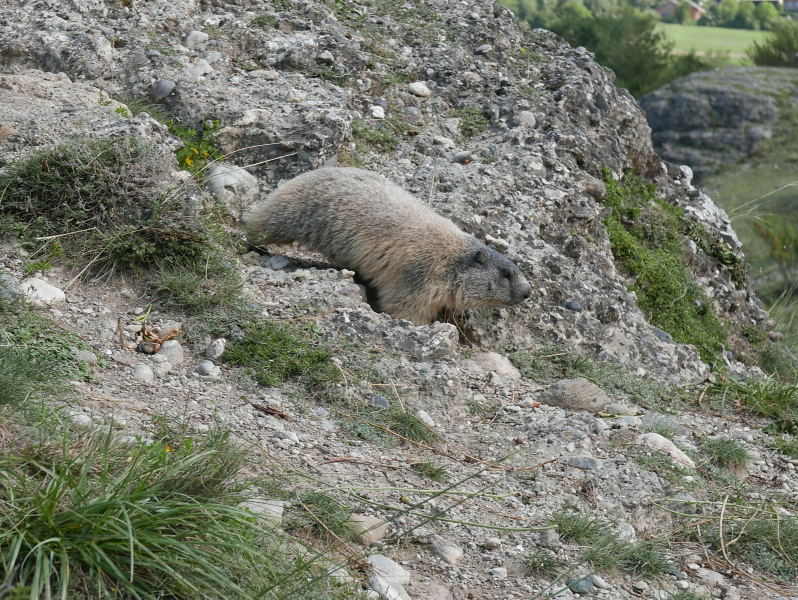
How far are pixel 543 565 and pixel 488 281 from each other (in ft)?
10.3

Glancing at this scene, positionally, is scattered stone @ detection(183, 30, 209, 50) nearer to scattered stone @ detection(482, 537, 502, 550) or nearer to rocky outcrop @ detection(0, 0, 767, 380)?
rocky outcrop @ detection(0, 0, 767, 380)

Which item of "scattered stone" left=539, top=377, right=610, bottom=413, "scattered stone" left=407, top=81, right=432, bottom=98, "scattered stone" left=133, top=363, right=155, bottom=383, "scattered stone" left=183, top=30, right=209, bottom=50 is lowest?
"scattered stone" left=539, top=377, right=610, bottom=413

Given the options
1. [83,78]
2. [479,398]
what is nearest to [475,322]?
[479,398]

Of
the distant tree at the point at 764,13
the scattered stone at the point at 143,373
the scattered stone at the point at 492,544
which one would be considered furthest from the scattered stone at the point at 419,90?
the distant tree at the point at 764,13


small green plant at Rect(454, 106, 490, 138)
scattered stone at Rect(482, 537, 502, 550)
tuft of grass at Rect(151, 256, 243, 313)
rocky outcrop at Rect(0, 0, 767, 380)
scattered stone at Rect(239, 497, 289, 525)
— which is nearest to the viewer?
scattered stone at Rect(239, 497, 289, 525)

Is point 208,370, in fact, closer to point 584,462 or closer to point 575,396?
point 584,462

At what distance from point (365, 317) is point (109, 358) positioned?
5.62ft

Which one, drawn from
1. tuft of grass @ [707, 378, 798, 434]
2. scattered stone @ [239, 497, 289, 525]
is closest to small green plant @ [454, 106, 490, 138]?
tuft of grass @ [707, 378, 798, 434]

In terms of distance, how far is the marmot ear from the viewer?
22.3 feet

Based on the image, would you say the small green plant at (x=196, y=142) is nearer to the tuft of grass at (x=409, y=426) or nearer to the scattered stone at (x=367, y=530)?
the tuft of grass at (x=409, y=426)

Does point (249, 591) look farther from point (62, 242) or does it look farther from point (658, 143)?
point (658, 143)

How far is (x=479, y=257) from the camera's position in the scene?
22.4 ft

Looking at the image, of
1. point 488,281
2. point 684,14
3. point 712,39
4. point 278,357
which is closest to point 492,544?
point 278,357

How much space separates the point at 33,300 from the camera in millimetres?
4871
